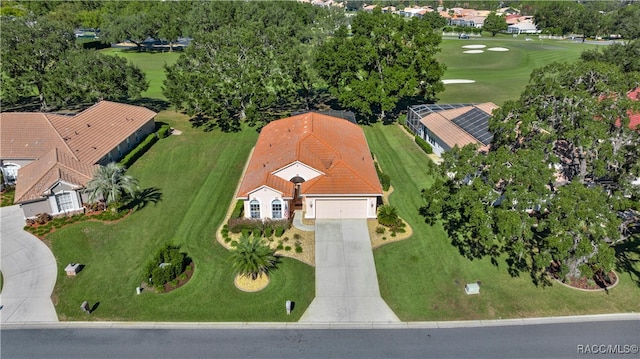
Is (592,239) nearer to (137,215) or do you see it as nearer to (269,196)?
(269,196)

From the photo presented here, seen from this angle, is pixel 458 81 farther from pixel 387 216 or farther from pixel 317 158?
pixel 387 216

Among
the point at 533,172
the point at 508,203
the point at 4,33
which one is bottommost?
the point at 508,203

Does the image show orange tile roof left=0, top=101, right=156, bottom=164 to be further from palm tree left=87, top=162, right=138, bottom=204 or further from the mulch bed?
the mulch bed

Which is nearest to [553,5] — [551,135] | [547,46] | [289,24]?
[547,46]

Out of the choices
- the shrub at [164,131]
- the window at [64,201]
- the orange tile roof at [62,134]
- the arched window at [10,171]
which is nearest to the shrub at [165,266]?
the window at [64,201]

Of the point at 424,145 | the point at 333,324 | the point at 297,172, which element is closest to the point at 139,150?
the point at 297,172

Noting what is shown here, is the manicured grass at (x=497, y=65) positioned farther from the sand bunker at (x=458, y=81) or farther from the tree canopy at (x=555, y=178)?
the tree canopy at (x=555, y=178)
